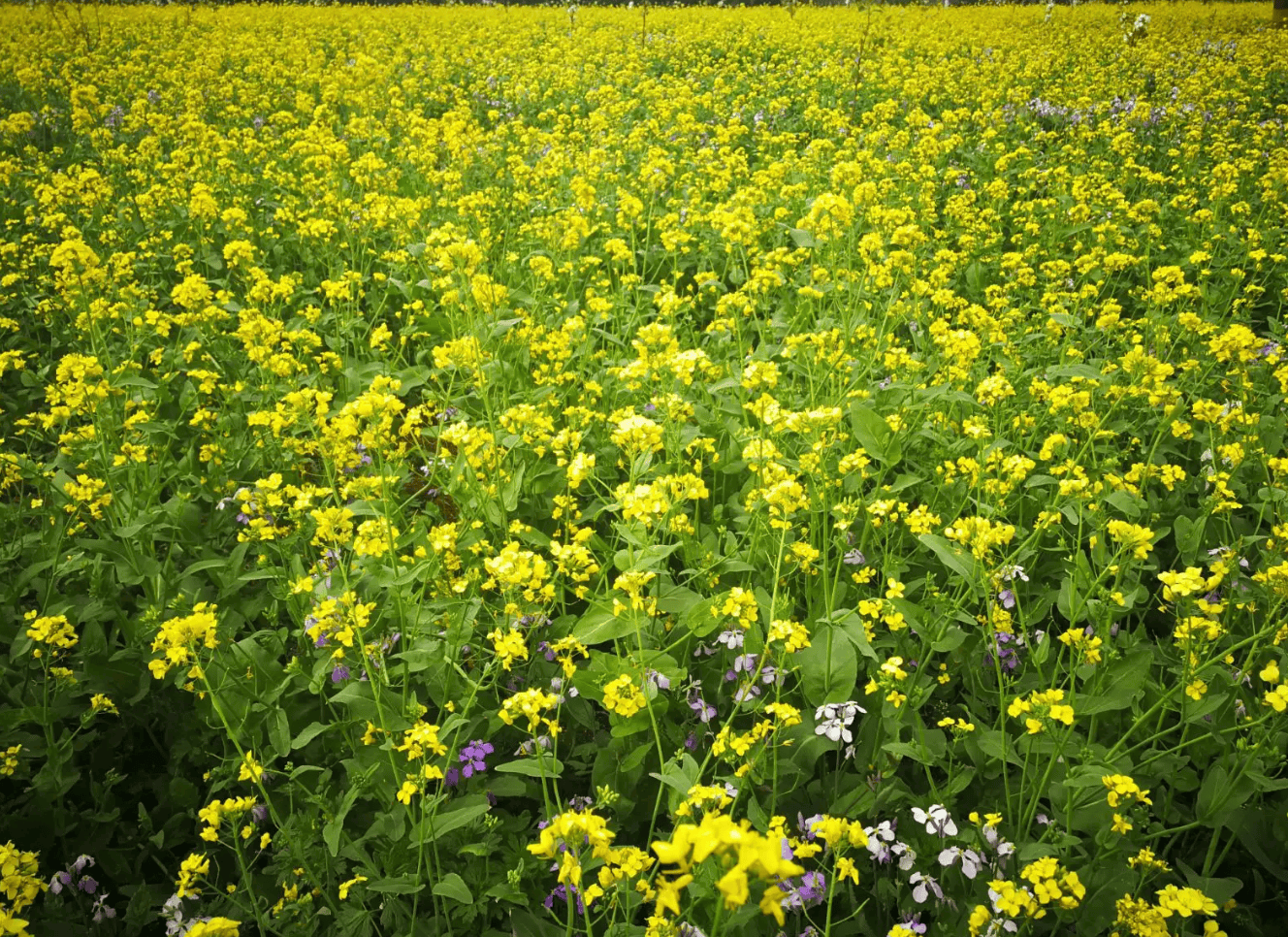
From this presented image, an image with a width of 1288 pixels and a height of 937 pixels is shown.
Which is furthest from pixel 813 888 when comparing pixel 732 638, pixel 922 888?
pixel 732 638

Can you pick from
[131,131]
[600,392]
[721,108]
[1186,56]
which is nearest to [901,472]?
[600,392]

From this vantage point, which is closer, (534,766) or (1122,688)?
(534,766)

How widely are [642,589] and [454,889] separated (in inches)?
40.5

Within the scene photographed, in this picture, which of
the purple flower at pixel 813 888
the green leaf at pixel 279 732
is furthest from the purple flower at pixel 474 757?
the purple flower at pixel 813 888

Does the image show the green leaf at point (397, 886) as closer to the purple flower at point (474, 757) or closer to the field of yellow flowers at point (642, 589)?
the field of yellow flowers at point (642, 589)

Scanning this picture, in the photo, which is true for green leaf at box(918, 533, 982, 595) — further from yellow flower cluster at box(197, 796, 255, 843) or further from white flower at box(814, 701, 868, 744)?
yellow flower cluster at box(197, 796, 255, 843)

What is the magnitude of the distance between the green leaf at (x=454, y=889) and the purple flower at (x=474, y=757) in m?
0.28

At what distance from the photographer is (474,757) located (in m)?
2.11

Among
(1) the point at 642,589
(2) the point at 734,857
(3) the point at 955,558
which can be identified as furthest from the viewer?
(1) the point at 642,589

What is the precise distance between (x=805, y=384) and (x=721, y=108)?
695cm

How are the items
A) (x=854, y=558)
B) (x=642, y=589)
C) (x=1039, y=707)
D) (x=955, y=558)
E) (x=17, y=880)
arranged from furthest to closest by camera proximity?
(x=854, y=558) < (x=642, y=589) < (x=955, y=558) < (x=1039, y=707) < (x=17, y=880)

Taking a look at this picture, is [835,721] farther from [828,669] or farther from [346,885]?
[346,885]

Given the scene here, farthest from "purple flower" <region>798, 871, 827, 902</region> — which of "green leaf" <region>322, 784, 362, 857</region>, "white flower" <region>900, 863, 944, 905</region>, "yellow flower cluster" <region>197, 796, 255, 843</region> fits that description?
"yellow flower cluster" <region>197, 796, 255, 843</region>

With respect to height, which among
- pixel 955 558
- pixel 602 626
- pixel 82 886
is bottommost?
pixel 82 886
